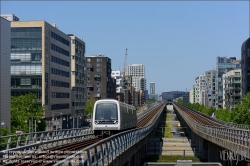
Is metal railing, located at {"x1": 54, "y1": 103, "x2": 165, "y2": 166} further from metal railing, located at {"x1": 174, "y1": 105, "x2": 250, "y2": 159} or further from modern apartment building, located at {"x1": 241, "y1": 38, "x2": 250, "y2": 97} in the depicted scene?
modern apartment building, located at {"x1": 241, "y1": 38, "x2": 250, "y2": 97}

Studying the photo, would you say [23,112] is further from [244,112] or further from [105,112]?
[244,112]

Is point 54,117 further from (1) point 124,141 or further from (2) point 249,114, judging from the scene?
(1) point 124,141

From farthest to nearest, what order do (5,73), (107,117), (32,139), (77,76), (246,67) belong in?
(77,76) < (246,67) < (5,73) < (107,117) < (32,139)

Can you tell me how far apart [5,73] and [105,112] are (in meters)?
37.2

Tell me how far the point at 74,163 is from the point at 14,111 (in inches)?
2657

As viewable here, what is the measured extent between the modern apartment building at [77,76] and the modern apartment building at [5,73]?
6292 cm

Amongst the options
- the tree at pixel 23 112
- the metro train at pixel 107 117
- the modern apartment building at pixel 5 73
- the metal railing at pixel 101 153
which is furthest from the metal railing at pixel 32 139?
the tree at pixel 23 112

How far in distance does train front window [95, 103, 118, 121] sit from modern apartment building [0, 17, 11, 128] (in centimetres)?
3228

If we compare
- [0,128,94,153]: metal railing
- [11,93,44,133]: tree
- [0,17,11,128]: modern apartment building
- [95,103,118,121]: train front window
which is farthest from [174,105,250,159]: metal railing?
[0,17,11,128]: modern apartment building

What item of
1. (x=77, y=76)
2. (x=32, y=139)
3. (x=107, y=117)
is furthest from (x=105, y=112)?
(x=77, y=76)

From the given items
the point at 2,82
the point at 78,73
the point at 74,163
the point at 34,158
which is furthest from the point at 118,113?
the point at 78,73

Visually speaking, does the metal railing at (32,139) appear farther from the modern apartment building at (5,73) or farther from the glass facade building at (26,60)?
the glass facade building at (26,60)

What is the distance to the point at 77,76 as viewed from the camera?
154 metres

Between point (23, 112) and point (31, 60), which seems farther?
point (31, 60)
